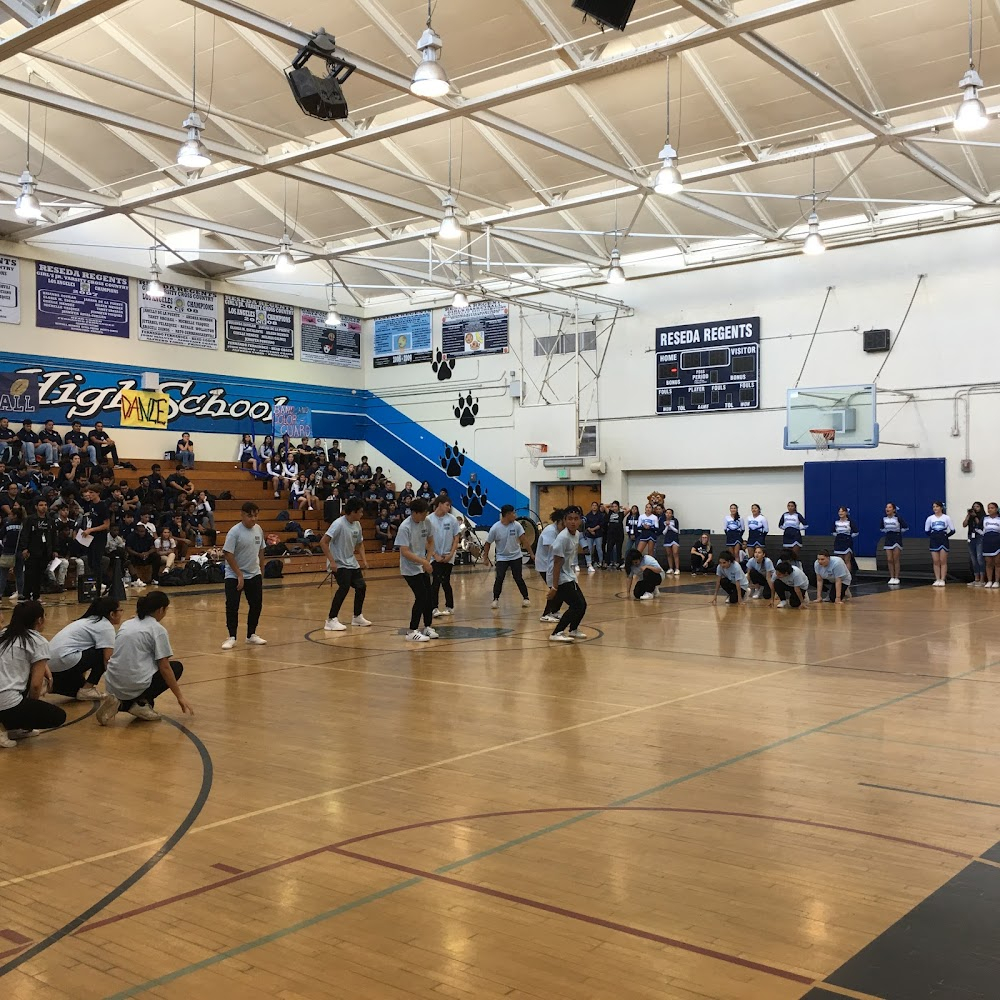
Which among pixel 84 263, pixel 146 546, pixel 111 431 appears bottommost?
pixel 146 546

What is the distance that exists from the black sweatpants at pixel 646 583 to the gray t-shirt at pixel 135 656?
35.4ft

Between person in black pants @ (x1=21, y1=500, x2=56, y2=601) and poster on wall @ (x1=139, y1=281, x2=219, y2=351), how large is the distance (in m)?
11.2

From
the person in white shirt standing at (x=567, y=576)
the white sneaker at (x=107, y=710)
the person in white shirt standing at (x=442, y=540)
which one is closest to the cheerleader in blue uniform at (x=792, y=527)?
the person in white shirt standing at (x=442, y=540)

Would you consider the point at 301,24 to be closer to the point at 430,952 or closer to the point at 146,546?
the point at 146,546

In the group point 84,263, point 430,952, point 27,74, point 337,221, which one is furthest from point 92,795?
point 84,263

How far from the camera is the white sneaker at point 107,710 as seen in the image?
7.18 m

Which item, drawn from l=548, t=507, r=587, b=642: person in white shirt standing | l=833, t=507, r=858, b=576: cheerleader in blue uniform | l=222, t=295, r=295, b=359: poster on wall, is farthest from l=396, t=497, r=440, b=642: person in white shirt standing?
l=222, t=295, r=295, b=359: poster on wall

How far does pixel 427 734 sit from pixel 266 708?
1.60m

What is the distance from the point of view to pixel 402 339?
99.9 ft

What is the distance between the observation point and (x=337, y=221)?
23.8 meters

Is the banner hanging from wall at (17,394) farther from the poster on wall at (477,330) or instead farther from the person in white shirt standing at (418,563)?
the person in white shirt standing at (418,563)

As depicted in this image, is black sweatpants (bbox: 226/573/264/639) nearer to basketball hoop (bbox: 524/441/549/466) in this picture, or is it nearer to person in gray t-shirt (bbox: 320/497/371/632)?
person in gray t-shirt (bbox: 320/497/371/632)

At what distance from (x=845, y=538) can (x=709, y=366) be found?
18.6 feet

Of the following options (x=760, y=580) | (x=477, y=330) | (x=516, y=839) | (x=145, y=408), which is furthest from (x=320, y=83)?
(x=477, y=330)
